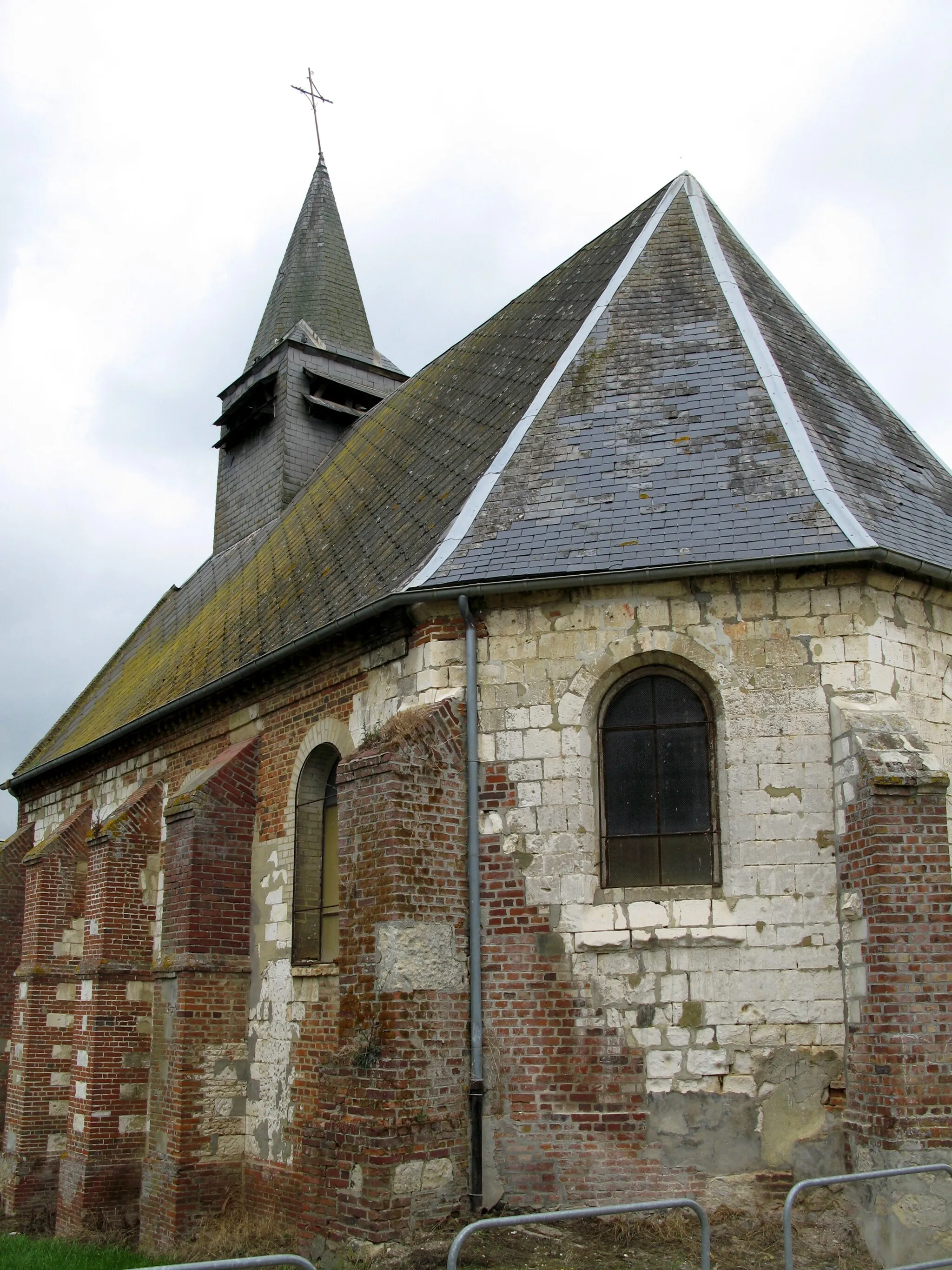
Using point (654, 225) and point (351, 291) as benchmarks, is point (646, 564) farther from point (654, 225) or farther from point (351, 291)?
point (351, 291)

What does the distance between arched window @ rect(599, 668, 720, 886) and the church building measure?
0.08 ft

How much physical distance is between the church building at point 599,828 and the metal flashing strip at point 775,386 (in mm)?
34

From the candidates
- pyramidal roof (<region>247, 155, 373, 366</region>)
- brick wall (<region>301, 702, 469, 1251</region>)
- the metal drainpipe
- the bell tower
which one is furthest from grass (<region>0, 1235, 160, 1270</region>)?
pyramidal roof (<region>247, 155, 373, 366</region>)

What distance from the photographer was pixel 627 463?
1028 centimetres

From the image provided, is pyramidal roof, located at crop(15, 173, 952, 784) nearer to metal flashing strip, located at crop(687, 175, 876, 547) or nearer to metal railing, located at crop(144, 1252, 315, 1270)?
metal flashing strip, located at crop(687, 175, 876, 547)

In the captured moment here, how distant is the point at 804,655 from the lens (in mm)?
9031

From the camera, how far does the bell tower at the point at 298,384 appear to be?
795 inches

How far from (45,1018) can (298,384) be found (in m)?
10.8

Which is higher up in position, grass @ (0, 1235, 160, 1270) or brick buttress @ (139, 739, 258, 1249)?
brick buttress @ (139, 739, 258, 1249)

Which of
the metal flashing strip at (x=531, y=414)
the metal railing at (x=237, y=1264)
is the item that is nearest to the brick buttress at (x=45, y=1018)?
the metal flashing strip at (x=531, y=414)

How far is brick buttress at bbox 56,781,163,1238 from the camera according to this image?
42.2ft

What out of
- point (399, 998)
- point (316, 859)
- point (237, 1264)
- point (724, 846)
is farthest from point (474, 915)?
point (237, 1264)

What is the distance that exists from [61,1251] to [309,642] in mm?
6276

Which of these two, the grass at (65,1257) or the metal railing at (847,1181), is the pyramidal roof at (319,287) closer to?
the grass at (65,1257)
